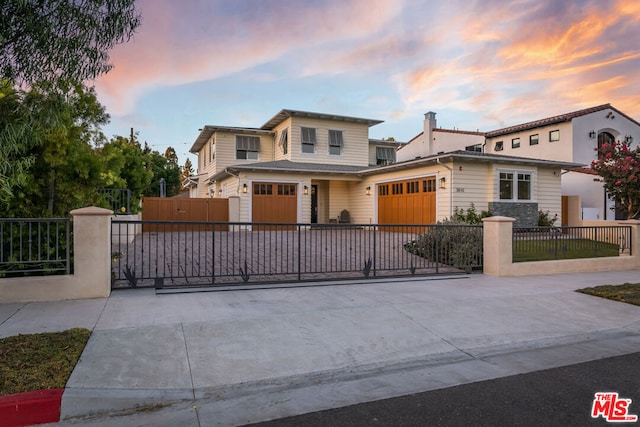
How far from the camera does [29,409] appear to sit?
3146 mm

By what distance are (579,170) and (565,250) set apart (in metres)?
15.8

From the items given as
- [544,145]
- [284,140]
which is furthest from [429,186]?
[544,145]

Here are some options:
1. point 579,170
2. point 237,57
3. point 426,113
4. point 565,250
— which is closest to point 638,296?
point 565,250

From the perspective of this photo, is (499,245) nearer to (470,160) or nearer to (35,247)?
(470,160)

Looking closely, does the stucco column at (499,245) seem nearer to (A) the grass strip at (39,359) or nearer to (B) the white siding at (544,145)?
(A) the grass strip at (39,359)

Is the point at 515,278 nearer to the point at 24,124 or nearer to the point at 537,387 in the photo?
the point at 537,387

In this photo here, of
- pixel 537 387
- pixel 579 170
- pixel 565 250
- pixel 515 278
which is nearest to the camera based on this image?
pixel 537 387

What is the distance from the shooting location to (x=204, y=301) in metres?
6.64

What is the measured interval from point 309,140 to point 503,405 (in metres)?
20.4

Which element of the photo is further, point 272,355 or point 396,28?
point 396,28

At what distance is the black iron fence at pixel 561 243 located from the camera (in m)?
10.7

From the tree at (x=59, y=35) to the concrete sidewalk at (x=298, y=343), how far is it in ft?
10.00

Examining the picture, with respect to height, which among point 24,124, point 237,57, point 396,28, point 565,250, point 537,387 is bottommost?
point 537,387

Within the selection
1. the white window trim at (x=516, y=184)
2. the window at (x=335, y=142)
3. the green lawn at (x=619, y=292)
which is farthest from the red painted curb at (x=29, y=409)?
the window at (x=335, y=142)
